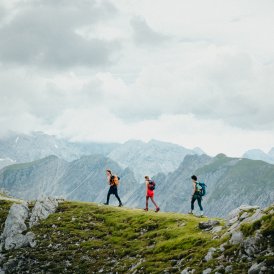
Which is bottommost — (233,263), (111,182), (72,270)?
(72,270)

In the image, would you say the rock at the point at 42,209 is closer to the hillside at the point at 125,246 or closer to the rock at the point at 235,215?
the hillside at the point at 125,246

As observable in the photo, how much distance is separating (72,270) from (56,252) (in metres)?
4.64

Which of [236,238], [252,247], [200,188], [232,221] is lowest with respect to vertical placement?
[252,247]

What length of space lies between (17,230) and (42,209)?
5.08 m

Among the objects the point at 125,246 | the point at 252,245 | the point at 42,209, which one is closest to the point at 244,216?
the point at 252,245

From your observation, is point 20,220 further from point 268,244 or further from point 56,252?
point 268,244

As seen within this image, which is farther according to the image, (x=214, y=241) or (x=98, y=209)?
(x=98, y=209)

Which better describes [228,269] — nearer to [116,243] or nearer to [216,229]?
[216,229]

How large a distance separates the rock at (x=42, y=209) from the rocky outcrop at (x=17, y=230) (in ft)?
3.36

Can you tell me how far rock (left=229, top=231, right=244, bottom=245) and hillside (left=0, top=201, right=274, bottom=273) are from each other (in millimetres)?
318

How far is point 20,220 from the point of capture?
50.4 m

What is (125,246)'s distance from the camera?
3978 centimetres

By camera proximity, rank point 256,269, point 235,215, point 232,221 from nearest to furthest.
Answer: point 256,269 < point 232,221 < point 235,215

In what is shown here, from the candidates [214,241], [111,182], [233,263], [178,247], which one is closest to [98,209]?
[111,182]
